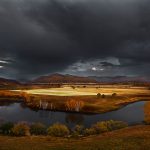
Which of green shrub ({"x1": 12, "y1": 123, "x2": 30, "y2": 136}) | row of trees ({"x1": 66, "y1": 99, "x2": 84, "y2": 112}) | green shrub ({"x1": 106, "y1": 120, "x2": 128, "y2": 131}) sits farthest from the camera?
row of trees ({"x1": 66, "y1": 99, "x2": 84, "y2": 112})

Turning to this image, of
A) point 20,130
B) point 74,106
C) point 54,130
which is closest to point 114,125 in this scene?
point 54,130

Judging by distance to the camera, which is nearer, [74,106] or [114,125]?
[114,125]

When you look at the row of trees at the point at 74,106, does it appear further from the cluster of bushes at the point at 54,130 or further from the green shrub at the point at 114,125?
the cluster of bushes at the point at 54,130

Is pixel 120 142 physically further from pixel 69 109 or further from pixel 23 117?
pixel 69 109

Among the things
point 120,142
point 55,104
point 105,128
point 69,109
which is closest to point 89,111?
point 69,109

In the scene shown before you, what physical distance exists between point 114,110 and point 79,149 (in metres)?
109

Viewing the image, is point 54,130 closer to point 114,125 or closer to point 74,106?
point 114,125

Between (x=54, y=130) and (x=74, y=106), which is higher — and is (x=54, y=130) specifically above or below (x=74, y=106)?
below

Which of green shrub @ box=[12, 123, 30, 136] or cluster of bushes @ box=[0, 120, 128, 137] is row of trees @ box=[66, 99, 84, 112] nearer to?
cluster of bushes @ box=[0, 120, 128, 137]

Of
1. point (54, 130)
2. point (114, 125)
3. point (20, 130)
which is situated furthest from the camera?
point (114, 125)

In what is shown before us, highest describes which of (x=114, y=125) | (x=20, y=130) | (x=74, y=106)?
(x=74, y=106)

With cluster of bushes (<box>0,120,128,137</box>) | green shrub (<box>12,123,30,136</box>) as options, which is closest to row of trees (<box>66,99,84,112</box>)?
cluster of bushes (<box>0,120,128,137</box>)

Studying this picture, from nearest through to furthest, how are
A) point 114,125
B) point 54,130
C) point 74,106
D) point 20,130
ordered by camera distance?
point 54,130 < point 20,130 < point 114,125 < point 74,106

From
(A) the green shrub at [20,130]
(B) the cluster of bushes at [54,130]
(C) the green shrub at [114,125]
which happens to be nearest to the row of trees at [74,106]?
(C) the green shrub at [114,125]
